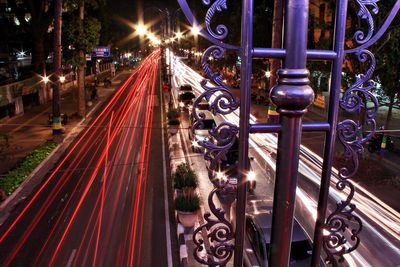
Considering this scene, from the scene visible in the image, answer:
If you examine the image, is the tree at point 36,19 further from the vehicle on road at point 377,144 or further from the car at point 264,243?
the car at point 264,243

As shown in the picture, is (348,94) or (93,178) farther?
(93,178)

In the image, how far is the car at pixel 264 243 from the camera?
888cm

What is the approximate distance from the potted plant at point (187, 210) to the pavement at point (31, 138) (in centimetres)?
654

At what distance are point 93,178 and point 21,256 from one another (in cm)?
643

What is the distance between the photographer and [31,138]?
24672mm

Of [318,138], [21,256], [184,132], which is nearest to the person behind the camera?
[21,256]

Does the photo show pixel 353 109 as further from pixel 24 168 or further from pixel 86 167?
pixel 24 168

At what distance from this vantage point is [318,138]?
24.2 metres

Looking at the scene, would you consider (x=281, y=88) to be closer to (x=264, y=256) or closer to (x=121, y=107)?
(x=264, y=256)

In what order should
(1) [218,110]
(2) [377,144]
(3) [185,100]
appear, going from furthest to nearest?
(3) [185,100] → (2) [377,144] → (1) [218,110]

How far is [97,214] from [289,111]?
12337 mm

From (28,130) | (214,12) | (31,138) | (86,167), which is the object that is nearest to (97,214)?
(86,167)

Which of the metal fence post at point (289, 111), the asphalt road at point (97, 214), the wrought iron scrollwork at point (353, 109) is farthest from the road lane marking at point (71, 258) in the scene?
the wrought iron scrollwork at point (353, 109)

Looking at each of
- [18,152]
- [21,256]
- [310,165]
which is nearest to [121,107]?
[18,152]
